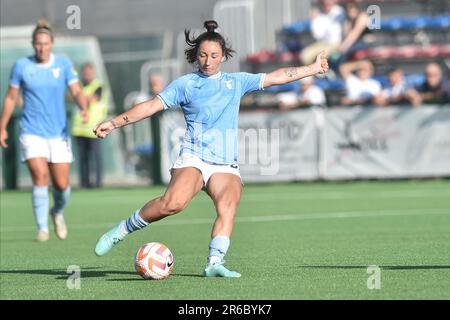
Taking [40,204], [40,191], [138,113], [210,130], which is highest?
[138,113]

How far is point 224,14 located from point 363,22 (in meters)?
4.10

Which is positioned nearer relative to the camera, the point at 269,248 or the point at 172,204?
the point at 172,204

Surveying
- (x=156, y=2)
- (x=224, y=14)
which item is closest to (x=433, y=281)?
(x=224, y=14)

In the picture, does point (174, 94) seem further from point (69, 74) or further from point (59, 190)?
point (59, 190)

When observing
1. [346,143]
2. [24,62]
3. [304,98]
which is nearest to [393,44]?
[304,98]

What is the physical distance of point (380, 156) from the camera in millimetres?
23281

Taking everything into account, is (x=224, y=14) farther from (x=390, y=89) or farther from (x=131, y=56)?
(x=390, y=89)

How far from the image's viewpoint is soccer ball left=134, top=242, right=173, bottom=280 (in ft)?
30.7

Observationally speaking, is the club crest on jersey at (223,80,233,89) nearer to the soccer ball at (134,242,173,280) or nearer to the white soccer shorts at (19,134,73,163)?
the soccer ball at (134,242,173,280)

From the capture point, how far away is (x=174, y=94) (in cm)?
955

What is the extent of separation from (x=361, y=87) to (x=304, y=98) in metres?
1.17

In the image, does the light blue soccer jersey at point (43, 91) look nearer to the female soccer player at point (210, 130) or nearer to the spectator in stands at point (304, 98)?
the female soccer player at point (210, 130)

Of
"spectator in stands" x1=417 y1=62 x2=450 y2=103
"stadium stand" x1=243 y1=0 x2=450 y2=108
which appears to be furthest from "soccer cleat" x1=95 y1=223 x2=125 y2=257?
"stadium stand" x1=243 y1=0 x2=450 y2=108

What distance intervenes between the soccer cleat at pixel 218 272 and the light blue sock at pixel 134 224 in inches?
26.3
